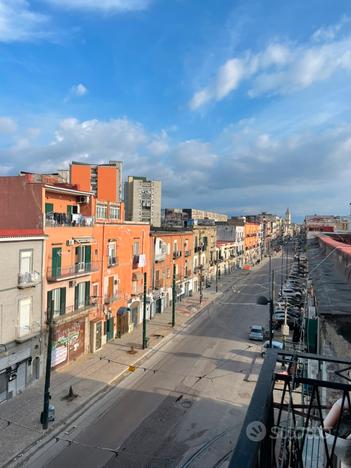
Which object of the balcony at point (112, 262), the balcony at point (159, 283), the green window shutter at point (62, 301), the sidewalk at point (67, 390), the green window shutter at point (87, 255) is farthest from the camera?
the balcony at point (159, 283)

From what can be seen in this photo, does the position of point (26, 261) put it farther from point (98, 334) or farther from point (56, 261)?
point (98, 334)

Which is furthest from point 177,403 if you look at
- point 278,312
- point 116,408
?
point 278,312

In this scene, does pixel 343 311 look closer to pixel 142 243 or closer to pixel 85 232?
pixel 85 232

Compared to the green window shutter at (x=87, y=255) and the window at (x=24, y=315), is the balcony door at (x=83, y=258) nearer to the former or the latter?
the green window shutter at (x=87, y=255)

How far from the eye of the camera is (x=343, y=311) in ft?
21.4

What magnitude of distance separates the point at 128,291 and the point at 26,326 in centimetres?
1399

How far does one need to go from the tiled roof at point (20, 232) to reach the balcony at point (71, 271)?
2.45m

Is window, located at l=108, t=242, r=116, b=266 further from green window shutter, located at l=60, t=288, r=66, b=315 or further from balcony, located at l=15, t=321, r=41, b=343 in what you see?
balcony, located at l=15, t=321, r=41, b=343

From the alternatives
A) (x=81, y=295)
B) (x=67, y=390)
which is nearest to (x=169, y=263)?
(x=81, y=295)

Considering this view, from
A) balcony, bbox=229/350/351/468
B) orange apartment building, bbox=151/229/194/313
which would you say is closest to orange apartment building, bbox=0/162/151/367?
orange apartment building, bbox=151/229/194/313

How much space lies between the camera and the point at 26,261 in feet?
72.9

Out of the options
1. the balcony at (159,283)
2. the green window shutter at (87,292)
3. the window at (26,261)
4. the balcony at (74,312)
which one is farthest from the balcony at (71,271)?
the balcony at (159,283)

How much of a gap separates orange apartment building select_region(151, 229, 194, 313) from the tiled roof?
18605mm

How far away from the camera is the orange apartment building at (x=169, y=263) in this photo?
4242cm
